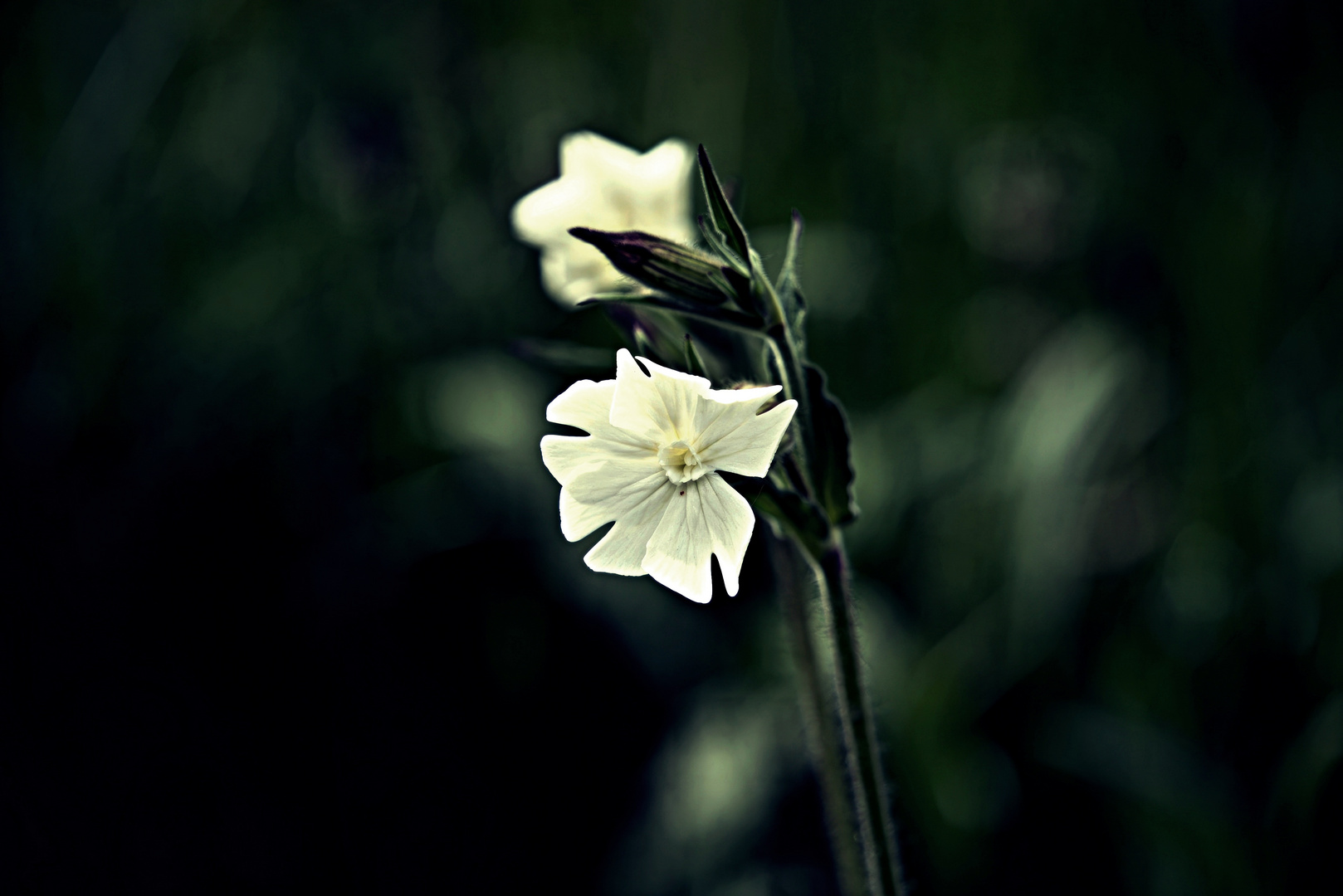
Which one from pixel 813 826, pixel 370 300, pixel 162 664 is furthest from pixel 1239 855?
pixel 370 300

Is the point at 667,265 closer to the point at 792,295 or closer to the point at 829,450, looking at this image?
the point at 792,295

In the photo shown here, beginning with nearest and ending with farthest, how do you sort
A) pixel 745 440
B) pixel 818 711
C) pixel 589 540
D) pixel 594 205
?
pixel 745 440 < pixel 818 711 < pixel 594 205 < pixel 589 540

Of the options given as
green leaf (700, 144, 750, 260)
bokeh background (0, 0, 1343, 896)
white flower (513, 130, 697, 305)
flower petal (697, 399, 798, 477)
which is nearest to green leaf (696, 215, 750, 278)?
green leaf (700, 144, 750, 260)

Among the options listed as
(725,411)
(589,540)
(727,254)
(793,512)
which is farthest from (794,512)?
(589,540)

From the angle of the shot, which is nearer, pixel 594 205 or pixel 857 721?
pixel 857 721

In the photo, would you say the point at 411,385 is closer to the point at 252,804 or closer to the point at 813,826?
the point at 252,804

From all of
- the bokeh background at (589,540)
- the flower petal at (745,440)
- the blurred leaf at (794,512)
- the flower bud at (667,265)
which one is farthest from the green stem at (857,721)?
the bokeh background at (589,540)

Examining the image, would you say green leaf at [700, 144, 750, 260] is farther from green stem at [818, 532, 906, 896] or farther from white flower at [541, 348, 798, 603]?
green stem at [818, 532, 906, 896]
